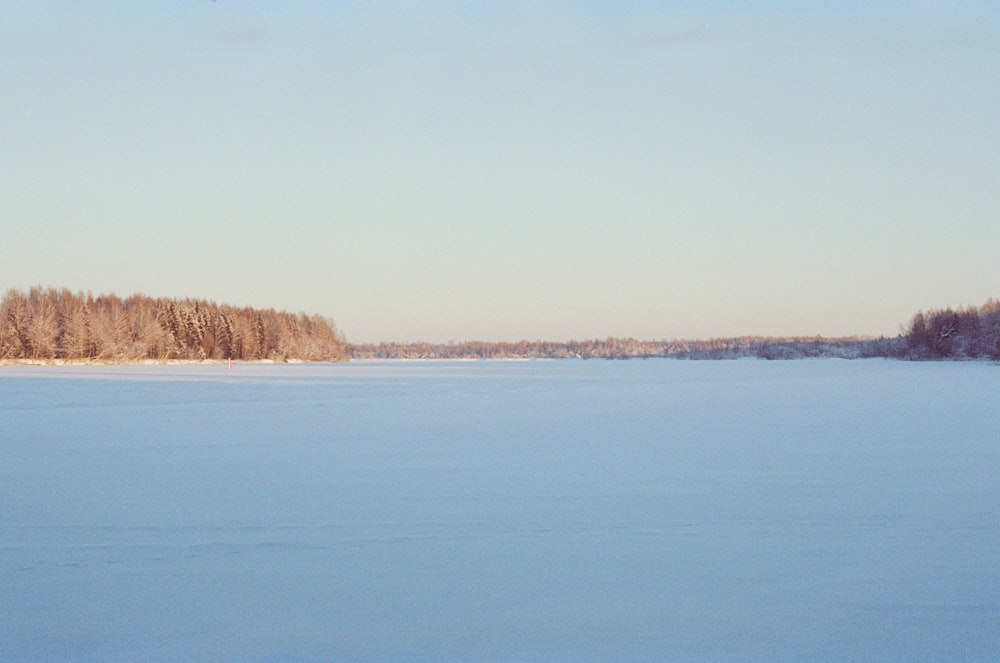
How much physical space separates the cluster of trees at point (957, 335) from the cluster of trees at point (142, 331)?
54.3 metres

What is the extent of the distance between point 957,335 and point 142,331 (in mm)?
63644

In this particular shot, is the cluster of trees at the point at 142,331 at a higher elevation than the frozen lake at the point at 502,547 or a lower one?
higher

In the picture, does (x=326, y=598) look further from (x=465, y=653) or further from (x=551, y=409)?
(x=551, y=409)

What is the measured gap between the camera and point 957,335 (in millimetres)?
62062

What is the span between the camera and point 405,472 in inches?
290

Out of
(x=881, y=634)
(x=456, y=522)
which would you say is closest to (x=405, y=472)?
(x=456, y=522)

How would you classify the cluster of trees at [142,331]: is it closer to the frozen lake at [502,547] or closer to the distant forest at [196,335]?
the distant forest at [196,335]

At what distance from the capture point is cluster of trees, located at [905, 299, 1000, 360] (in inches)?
2361

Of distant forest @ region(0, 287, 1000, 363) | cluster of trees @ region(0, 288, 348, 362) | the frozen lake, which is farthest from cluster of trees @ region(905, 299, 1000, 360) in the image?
the frozen lake

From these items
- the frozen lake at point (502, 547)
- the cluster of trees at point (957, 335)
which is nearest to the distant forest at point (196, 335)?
the cluster of trees at point (957, 335)

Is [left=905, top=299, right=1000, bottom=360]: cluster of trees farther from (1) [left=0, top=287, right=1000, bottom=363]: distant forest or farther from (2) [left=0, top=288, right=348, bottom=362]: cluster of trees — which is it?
(2) [left=0, top=288, right=348, bottom=362]: cluster of trees

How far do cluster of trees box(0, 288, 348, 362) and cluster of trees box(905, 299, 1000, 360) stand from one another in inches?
2137

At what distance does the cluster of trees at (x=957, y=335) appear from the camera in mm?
59969

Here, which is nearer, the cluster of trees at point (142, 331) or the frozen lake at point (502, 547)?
the frozen lake at point (502, 547)
